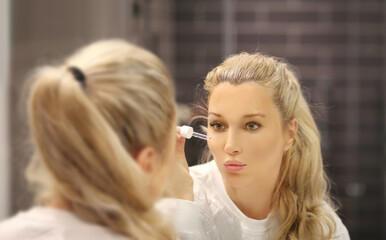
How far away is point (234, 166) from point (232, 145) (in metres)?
0.04

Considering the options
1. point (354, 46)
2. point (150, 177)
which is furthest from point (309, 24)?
point (150, 177)

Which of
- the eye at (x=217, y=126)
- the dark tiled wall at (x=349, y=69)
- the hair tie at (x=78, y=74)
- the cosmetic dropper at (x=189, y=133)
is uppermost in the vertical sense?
the hair tie at (x=78, y=74)

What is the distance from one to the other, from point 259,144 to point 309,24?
2.03m

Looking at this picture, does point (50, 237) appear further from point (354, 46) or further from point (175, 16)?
point (354, 46)

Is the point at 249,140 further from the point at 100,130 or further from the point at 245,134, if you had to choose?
the point at 100,130

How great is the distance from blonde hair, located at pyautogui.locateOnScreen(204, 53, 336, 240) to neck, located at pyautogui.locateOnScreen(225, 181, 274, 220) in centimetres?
1

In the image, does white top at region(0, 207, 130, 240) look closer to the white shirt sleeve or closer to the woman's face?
the white shirt sleeve

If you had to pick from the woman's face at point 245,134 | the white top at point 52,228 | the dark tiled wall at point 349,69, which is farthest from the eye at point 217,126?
the dark tiled wall at point 349,69

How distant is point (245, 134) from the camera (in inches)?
31.0

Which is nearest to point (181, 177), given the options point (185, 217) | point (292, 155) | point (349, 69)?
point (185, 217)

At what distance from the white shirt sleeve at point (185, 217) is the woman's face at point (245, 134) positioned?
7 cm

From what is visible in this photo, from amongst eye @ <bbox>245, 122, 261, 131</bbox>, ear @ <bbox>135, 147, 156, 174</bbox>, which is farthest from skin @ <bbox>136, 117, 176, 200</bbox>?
eye @ <bbox>245, 122, 261, 131</bbox>

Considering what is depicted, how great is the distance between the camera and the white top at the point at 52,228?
25.6 inches

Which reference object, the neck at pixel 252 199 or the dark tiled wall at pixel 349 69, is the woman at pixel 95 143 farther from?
the dark tiled wall at pixel 349 69
